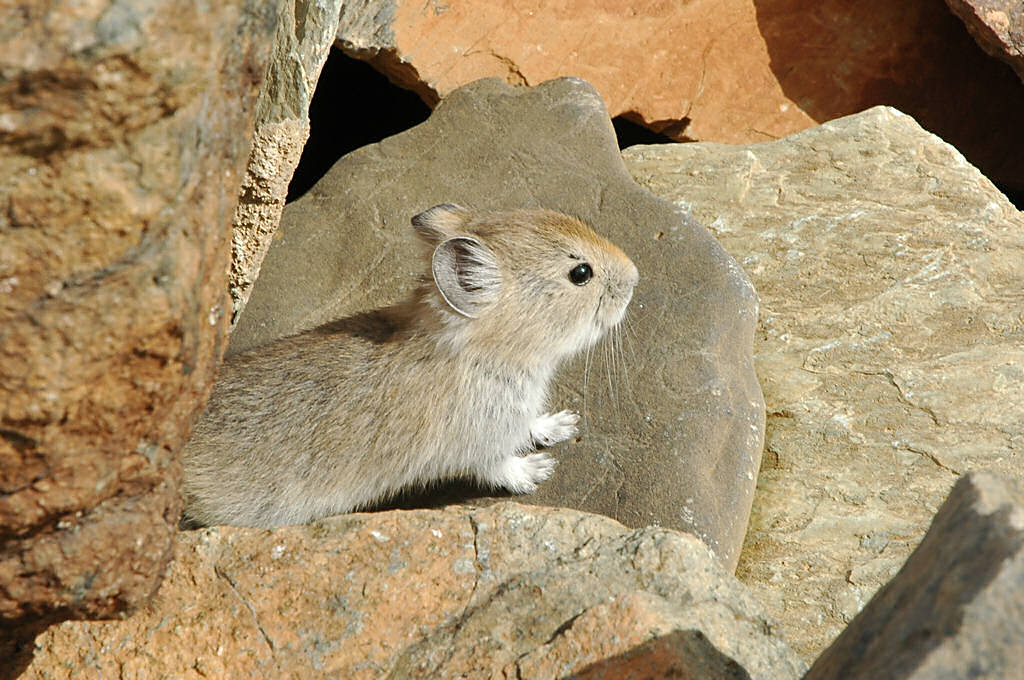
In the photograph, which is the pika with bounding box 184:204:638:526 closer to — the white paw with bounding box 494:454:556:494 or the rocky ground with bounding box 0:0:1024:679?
the white paw with bounding box 494:454:556:494

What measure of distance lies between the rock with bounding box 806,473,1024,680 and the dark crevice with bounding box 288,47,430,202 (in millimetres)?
6586

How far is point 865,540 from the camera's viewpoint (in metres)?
4.99

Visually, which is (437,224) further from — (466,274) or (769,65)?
(769,65)

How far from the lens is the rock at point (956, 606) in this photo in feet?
6.68

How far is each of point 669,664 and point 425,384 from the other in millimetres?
2278

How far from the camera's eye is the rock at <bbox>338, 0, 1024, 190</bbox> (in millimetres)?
7805

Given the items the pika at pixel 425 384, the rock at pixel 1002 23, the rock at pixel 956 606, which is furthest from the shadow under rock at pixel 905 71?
the rock at pixel 956 606

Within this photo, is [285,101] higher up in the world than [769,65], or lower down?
higher up

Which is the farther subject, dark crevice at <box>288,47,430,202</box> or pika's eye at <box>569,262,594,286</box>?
dark crevice at <box>288,47,430,202</box>

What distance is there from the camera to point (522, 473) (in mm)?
5117

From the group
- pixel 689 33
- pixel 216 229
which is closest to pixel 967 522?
pixel 216 229

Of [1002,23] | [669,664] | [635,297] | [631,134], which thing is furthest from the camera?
[631,134]

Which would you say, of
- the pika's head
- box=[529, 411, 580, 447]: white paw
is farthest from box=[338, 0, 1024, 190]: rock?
box=[529, 411, 580, 447]: white paw

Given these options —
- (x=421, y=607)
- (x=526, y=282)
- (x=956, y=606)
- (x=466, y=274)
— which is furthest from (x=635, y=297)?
(x=956, y=606)
